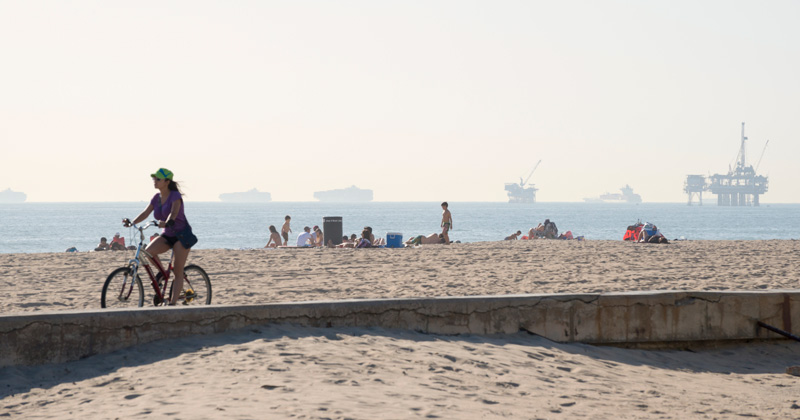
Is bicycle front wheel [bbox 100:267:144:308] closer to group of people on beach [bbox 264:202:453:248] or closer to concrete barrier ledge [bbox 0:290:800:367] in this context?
concrete barrier ledge [bbox 0:290:800:367]

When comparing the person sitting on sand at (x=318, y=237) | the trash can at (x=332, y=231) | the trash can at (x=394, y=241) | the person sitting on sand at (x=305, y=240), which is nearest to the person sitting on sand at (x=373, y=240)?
the trash can at (x=394, y=241)

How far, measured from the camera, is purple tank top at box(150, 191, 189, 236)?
778cm

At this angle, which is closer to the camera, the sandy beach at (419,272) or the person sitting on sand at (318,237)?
the sandy beach at (419,272)

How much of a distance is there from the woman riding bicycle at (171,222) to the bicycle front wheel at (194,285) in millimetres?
281

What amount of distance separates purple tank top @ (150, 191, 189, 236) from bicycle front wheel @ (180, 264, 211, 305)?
19.0 inches

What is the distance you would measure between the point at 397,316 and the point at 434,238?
720 inches

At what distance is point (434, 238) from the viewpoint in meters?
25.3

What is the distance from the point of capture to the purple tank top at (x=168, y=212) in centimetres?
778

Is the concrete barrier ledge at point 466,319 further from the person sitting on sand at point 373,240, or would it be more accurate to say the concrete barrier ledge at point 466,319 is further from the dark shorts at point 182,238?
the person sitting on sand at point 373,240

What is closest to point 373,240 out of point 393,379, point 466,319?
point 466,319

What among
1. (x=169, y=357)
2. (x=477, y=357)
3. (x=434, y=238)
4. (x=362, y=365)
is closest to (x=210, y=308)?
(x=169, y=357)

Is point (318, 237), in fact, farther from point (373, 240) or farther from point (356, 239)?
point (373, 240)

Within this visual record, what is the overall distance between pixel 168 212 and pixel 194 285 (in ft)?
3.26

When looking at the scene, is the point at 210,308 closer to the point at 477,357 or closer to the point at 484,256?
the point at 477,357
